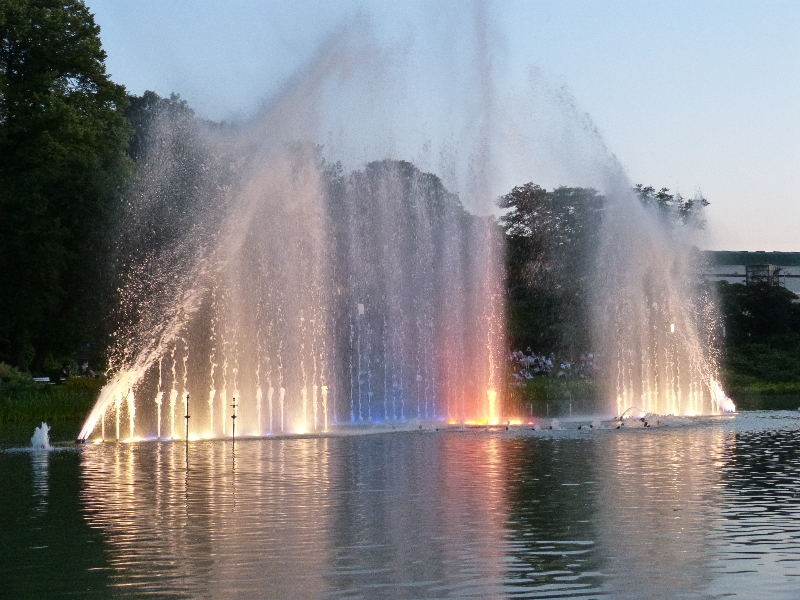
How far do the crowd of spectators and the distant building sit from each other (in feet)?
200

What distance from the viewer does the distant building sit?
133500 millimetres

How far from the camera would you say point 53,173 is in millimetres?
56719

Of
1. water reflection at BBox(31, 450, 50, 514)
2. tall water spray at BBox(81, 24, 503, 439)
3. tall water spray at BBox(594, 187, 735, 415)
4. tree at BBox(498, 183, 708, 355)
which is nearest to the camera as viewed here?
water reflection at BBox(31, 450, 50, 514)

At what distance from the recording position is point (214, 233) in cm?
3766

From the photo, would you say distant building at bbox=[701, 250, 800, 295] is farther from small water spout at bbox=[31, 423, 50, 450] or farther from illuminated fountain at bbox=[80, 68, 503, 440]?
small water spout at bbox=[31, 423, 50, 450]

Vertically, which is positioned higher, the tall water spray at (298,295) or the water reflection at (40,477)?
the tall water spray at (298,295)

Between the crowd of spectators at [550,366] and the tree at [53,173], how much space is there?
23.0 metres

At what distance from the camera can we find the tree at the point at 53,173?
54500 millimetres

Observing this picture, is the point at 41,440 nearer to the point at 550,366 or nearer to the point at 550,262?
the point at 550,366

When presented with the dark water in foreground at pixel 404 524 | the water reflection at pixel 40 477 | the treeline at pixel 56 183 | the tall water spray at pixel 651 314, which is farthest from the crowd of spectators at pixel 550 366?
the water reflection at pixel 40 477

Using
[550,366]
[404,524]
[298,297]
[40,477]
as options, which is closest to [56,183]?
[298,297]

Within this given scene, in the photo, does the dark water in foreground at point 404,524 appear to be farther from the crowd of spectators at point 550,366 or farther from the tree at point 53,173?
the crowd of spectators at point 550,366

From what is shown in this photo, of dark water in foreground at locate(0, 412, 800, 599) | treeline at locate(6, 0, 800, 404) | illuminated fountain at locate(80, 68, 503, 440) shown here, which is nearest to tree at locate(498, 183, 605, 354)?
treeline at locate(6, 0, 800, 404)

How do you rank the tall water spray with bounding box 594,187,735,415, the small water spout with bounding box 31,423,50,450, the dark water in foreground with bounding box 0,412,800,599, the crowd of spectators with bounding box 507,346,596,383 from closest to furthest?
the dark water in foreground with bounding box 0,412,800,599
the small water spout with bounding box 31,423,50,450
the tall water spray with bounding box 594,187,735,415
the crowd of spectators with bounding box 507,346,596,383
